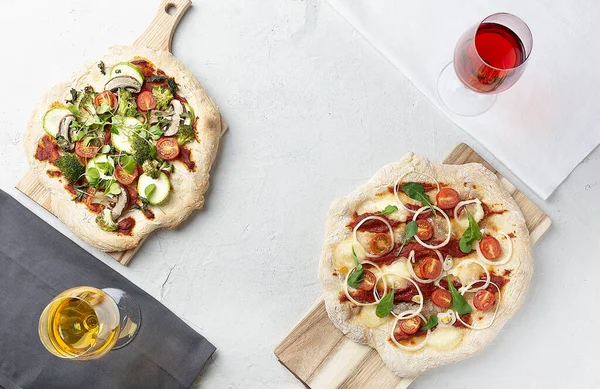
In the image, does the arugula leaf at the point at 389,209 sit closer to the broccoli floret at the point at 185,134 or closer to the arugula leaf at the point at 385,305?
the arugula leaf at the point at 385,305

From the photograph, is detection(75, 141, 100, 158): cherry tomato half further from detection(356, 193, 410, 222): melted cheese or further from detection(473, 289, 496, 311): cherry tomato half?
detection(473, 289, 496, 311): cherry tomato half

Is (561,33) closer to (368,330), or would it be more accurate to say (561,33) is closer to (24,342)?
(368,330)

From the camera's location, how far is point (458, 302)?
4.02m

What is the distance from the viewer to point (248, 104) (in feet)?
14.9

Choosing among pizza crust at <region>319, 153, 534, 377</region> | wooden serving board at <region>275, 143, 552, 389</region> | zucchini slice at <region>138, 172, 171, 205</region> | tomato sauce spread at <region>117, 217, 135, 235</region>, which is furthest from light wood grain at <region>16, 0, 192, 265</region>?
wooden serving board at <region>275, 143, 552, 389</region>

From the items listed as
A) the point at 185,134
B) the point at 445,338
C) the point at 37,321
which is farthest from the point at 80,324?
the point at 445,338

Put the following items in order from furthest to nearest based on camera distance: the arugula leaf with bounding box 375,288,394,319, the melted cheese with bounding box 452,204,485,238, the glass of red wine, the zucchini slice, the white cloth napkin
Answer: the white cloth napkin
the zucchini slice
the melted cheese with bounding box 452,204,485,238
the arugula leaf with bounding box 375,288,394,319
the glass of red wine

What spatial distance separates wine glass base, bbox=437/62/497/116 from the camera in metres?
4.39

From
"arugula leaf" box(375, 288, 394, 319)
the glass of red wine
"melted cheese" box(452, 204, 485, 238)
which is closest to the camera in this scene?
the glass of red wine

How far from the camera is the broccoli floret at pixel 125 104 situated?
167 inches

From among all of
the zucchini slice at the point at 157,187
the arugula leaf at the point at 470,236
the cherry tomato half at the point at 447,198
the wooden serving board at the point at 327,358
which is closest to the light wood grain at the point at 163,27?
the zucchini slice at the point at 157,187

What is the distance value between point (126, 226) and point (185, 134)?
2.40ft

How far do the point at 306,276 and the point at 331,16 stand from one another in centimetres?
186

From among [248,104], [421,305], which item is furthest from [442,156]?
[248,104]
